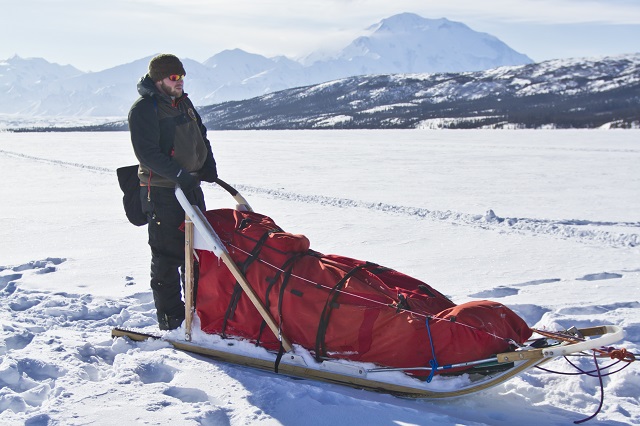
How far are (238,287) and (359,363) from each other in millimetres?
815

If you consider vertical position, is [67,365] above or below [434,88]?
below

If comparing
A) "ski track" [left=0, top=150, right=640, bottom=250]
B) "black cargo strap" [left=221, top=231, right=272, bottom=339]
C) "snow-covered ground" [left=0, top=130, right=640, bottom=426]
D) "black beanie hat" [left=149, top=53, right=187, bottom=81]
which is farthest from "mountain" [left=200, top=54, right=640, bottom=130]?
"black cargo strap" [left=221, top=231, right=272, bottom=339]

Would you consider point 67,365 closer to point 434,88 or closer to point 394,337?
point 394,337

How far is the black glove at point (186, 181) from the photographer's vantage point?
3430 mm

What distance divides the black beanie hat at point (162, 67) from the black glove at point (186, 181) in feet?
1.86

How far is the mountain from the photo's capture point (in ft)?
380

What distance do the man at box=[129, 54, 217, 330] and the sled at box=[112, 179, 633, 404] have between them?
17 centimetres

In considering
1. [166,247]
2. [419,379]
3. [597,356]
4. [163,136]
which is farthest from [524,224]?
[163,136]

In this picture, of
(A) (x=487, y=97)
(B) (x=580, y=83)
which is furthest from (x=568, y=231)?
(B) (x=580, y=83)

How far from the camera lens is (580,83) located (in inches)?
5738

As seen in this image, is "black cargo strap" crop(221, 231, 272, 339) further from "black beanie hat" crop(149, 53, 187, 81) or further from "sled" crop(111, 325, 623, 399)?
"black beanie hat" crop(149, 53, 187, 81)

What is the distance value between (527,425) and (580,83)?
15947cm

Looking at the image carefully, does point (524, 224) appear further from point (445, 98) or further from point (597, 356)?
point (445, 98)

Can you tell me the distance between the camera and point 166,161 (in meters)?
3.39
